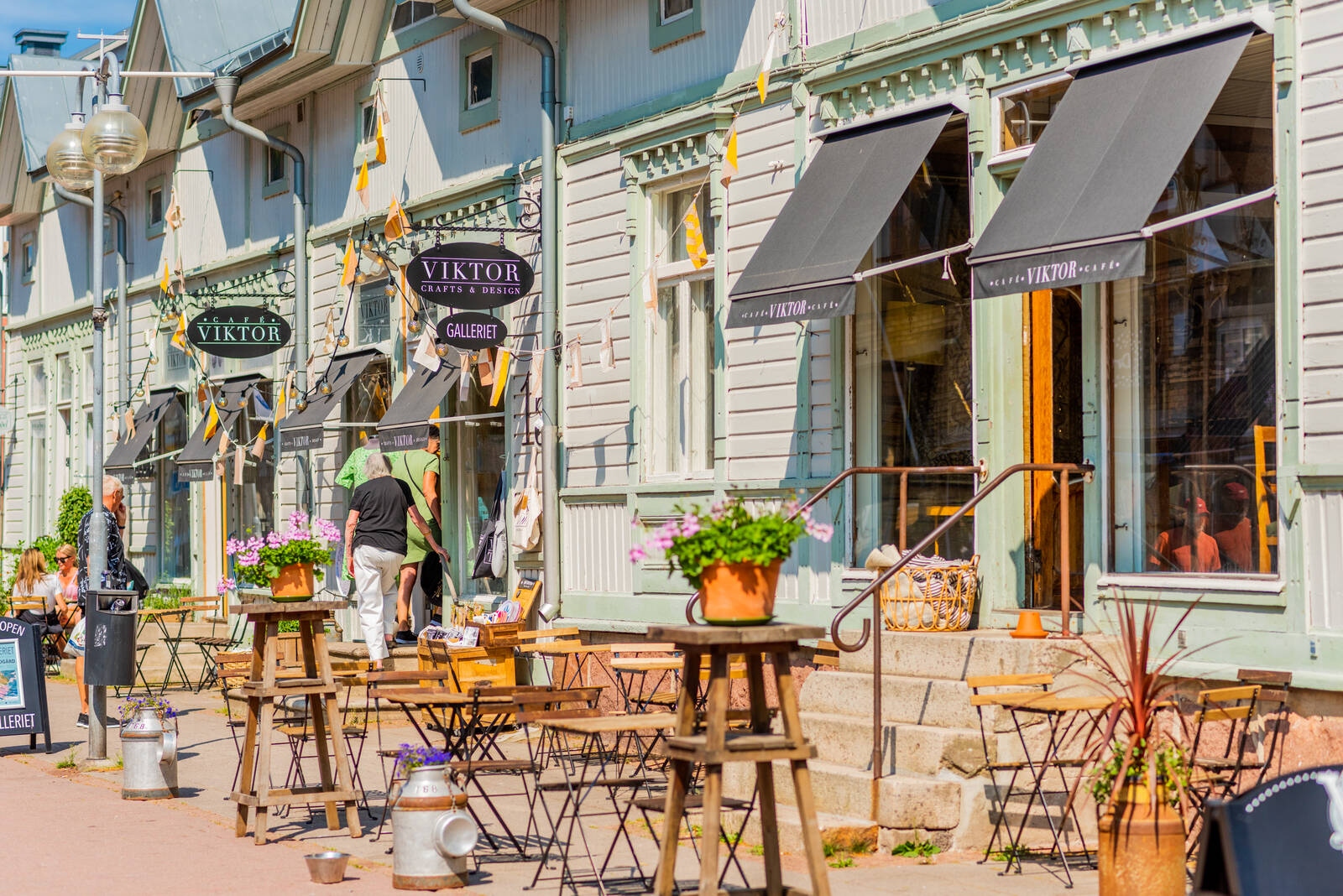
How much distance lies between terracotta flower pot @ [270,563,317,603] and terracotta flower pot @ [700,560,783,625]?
4034 millimetres

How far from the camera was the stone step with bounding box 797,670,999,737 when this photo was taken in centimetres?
928

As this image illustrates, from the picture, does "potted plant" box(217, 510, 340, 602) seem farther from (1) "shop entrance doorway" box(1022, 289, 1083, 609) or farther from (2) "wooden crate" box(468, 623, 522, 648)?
(1) "shop entrance doorway" box(1022, 289, 1083, 609)

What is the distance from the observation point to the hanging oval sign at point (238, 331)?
1822cm

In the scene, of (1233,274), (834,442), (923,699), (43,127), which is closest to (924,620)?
(923,699)

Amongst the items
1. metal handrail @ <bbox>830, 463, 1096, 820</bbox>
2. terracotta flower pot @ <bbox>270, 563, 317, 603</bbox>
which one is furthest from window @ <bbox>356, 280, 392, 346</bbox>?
metal handrail @ <bbox>830, 463, 1096, 820</bbox>

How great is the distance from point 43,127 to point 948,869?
79.7 feet

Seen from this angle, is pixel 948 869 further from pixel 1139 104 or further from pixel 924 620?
pixel 1139 104

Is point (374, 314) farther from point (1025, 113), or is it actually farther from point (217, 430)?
point (1025, 113)

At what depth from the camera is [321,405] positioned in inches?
722

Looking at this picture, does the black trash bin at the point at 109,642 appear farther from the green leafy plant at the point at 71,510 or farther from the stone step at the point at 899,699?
the green leafy plant at the point at 71,510

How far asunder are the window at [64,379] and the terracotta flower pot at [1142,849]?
959 inches

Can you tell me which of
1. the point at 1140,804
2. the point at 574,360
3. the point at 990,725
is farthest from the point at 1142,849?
the point at 574,360

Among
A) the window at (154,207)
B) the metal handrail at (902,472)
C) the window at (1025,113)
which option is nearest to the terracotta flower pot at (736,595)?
the metal handrail at (902,472)

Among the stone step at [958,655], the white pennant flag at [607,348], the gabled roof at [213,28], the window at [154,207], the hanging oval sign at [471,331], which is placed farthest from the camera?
the window at [154,207]
